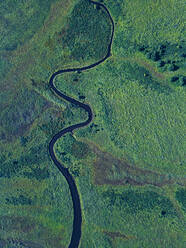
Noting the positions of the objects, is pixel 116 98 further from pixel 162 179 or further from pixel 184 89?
pixel 162 179

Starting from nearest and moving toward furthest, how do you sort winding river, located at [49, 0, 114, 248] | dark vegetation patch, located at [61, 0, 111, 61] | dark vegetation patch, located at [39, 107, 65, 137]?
winding river, located at [49, 0, 114, 248], dark vegetation patch, located at [39, 107, 65, 137], dark vegetation patch, located at [61, 0, 111, 61]

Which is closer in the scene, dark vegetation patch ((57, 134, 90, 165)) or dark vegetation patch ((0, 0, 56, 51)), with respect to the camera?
dark vegetation patch ((57, 134, 90, 165))

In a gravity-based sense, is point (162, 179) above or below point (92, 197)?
above

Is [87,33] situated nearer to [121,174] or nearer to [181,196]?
[121,174]

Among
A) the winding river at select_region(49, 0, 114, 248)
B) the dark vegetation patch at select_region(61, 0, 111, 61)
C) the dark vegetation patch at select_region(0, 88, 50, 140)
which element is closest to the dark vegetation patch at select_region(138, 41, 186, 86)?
the dark vegetation patch at select_region(61, 0, 111, 61)

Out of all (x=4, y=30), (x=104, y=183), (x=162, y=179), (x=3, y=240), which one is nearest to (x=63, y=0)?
(x=4, y=30)

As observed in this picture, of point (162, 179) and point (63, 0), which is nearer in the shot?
point (162, 179)

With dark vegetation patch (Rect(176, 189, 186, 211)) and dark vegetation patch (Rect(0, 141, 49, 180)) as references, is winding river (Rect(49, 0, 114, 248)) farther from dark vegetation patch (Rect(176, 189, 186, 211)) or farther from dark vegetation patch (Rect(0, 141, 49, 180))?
dark vegetation patch (Rect(176, 189, 186, 211))
